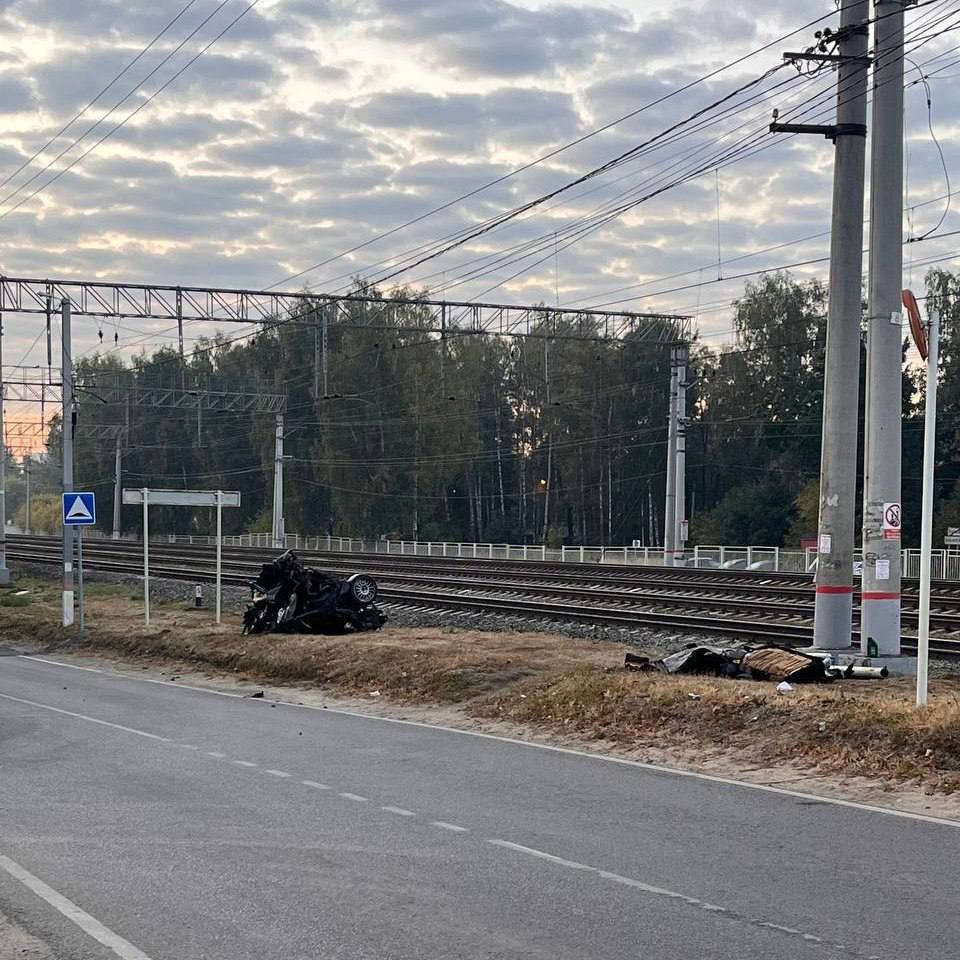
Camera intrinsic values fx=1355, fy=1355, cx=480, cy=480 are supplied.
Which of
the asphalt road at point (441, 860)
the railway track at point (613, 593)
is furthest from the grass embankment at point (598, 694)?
the railway track at point (613, 593)

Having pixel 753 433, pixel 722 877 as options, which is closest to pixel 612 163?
pixel 722 877

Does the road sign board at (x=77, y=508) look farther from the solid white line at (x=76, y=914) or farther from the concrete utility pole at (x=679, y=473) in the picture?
the concrete utility pole at (x=679, y=473)

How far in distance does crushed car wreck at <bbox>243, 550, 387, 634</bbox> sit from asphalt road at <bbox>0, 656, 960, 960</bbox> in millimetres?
12168

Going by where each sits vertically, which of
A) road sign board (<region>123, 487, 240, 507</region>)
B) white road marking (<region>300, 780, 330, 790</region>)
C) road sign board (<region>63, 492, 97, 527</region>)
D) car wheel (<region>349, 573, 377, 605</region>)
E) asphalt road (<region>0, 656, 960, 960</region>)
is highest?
road sign board (<region>123, 487, 240, 507</region>)

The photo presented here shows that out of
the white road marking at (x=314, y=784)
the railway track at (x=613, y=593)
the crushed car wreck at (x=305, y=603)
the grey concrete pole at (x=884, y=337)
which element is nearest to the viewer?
the white road marking at (x=314, y=784)

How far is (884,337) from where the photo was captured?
18609 millimetres

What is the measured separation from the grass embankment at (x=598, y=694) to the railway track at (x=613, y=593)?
3.03 metres

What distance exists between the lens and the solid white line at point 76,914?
664cm

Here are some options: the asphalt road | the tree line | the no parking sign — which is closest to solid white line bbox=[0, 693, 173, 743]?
the asphalt road

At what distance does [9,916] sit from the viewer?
7297mm

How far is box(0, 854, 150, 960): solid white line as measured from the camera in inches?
261

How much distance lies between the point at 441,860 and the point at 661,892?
151 centimetres

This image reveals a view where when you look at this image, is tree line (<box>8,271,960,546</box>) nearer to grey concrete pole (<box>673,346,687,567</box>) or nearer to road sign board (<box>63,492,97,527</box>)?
grey concrete pole (<box>673,346,687,567</box>)

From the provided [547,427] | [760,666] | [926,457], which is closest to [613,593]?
[760,666]
